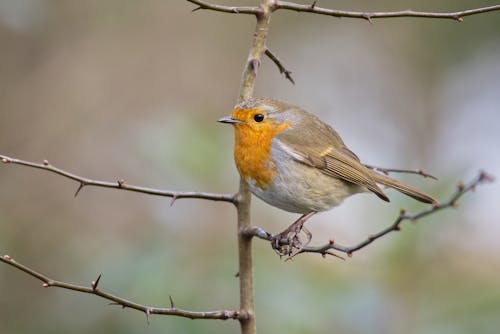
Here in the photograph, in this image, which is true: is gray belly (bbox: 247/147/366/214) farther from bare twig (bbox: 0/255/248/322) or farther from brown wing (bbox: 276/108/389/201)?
bare twig (bbox: 0/255/248/322)

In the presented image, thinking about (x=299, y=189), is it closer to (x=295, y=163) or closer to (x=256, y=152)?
(x=295, y=163)

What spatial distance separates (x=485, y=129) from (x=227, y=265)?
13.1ft

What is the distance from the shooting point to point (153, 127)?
351 centimetres

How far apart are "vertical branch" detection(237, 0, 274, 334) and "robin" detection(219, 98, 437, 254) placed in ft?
1.59

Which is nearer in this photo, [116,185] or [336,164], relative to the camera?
[116,185]

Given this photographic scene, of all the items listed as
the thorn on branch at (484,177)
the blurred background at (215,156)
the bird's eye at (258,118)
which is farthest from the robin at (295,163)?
the thorn on branch at (484,177)

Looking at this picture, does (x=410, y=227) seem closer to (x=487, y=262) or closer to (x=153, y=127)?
(x=153, y=127)

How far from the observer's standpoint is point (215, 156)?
3443 millimetres

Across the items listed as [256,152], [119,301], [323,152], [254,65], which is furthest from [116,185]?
[323,152]

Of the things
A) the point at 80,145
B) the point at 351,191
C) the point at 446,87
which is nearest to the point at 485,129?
the point at 446,87

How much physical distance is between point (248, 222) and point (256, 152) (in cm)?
79

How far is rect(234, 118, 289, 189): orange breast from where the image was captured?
294 centimetres

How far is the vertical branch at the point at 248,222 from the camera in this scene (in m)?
2.27

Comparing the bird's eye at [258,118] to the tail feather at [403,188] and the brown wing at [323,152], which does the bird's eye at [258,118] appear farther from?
the tail feather at [403,188]
